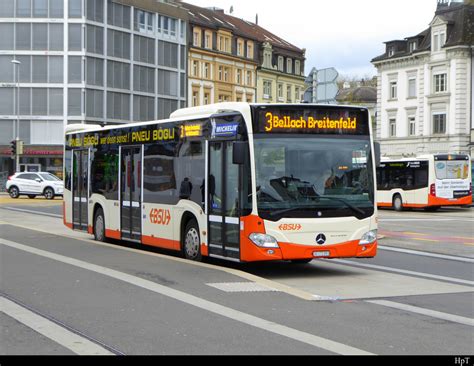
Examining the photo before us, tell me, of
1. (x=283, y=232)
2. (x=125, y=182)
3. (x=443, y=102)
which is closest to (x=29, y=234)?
(x=125, y=182)

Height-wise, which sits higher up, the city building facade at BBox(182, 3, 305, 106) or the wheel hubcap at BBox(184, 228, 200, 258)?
the city building facade at BBox(182, 3, 305, 106)

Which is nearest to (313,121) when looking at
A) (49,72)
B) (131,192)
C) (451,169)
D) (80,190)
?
(131,192)

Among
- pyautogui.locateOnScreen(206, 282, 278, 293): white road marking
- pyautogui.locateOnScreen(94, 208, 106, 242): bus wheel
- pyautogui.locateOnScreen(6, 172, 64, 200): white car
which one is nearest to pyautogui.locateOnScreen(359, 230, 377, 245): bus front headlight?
pyautogui.locateOnScreen(206, 282, 278, 293): white road marking

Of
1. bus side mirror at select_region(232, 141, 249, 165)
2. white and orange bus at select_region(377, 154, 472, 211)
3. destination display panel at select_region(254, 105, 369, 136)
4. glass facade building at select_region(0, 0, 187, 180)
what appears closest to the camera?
bus side mirror at select_region(232, 141, 249, 165)

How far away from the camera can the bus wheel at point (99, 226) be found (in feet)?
66.7

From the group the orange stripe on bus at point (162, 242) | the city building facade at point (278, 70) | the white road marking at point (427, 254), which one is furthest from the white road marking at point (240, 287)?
the city building facade at point (278, 70)

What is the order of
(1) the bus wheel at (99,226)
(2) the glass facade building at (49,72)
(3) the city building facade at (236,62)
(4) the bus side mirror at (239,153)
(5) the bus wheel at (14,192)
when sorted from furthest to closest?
(3) the city building facade at (236,62)
(2) the glass facade building at (49,72)
(5) the bus wheel at (14,192)
(1) the bus wheel at (99,226)
(4) the bus side mirror at (239,153)

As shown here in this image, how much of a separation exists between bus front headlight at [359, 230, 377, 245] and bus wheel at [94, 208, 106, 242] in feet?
26.0

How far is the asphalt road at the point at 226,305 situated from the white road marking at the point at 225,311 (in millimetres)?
14

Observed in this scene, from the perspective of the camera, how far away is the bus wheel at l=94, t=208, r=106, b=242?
20322 millimetres

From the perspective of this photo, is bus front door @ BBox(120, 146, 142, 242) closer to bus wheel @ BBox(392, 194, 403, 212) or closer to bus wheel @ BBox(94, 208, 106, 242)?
bus wheel @ BBox(94, 208, 106, 242)

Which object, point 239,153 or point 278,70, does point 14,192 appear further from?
point 278,70

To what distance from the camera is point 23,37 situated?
79750 mm

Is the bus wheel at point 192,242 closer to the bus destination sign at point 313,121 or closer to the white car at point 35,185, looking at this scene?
the bus destination sign at point 313,121
